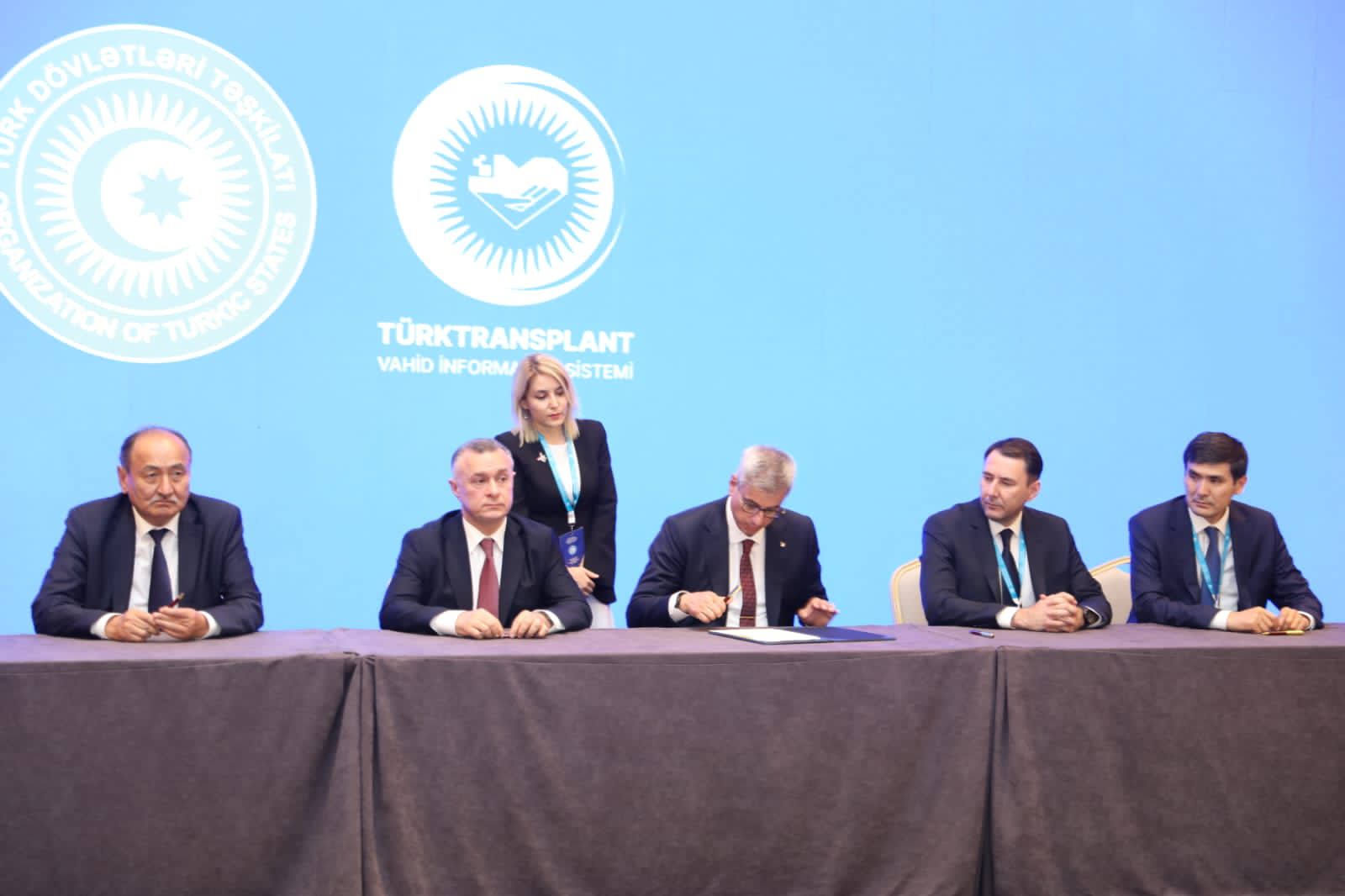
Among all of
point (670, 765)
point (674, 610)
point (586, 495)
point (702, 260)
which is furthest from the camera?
point (702, 260)

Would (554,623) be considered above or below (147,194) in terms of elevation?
below

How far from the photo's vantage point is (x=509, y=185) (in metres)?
4.39

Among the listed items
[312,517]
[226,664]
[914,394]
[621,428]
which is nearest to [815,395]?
[914,394]

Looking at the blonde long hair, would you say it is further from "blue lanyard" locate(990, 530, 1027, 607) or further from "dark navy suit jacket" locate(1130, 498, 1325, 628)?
"dark navy suit jacket" locate(1130, 498, 1325, 628)

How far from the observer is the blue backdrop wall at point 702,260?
4031mm

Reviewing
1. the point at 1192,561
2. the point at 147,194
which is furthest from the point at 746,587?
the point at 147,194

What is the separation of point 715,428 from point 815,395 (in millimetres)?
427

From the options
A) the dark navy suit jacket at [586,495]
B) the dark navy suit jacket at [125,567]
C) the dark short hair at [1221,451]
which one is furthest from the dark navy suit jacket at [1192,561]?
the dark navy suit jacket at [125,567]


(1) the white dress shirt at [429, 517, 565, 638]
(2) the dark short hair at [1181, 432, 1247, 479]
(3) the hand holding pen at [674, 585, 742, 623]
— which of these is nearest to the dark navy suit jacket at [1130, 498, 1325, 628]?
(2) the dark short hair at [1181, 432, 1247, 479]

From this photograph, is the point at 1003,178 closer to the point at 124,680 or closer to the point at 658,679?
the point at 658,679

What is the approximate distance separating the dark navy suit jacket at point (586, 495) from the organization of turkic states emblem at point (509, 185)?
2.27 feet

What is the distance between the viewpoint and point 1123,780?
2871 mm

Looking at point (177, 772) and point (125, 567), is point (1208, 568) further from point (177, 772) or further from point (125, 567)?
point (125, 567)

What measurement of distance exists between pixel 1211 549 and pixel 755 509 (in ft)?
4.83
